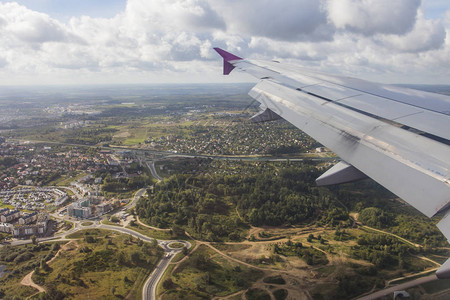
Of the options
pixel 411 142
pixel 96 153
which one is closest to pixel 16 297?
pixel 411 142

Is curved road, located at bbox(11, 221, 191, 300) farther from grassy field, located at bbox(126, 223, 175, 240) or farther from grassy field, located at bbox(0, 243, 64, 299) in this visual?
grassy field, located at bbox(0, 243, 64, 299)

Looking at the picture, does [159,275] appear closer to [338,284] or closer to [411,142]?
[338,284]

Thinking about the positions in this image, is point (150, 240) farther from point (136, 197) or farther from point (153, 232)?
point (136, 197)

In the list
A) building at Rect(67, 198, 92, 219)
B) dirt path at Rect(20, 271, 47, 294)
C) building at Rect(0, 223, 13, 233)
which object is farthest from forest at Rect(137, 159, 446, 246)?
building at Rect(0, 223, 13, 233)

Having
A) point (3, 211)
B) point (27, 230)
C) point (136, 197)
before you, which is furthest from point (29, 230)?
point (136, 197)

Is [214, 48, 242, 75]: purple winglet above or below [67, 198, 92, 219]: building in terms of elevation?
above
